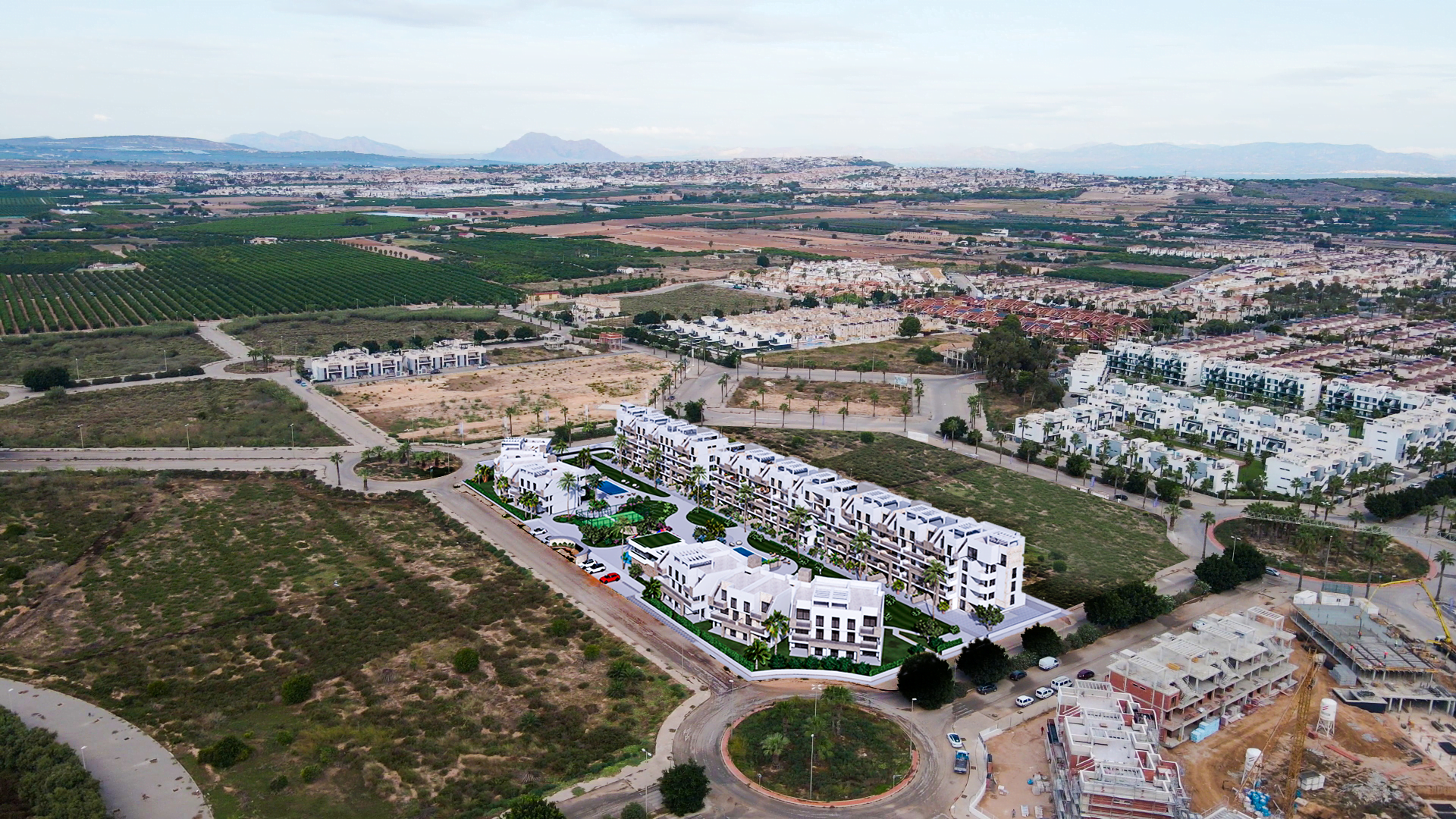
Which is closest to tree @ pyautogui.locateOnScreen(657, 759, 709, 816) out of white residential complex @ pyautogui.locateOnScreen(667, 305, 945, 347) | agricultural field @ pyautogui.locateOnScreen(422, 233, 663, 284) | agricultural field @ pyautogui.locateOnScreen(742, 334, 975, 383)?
agricultural field @ pyautogui.locateOnScreen(742, 334, 975, 383)

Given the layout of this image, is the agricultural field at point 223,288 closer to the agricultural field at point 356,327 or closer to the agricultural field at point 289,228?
the agricultural field at point 356,327

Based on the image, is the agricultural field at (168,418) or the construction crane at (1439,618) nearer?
the construction crane at (1439,618)

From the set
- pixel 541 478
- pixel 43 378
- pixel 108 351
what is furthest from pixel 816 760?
pixel 108 351

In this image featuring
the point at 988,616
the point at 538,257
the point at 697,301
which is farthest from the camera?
the point at 538,257

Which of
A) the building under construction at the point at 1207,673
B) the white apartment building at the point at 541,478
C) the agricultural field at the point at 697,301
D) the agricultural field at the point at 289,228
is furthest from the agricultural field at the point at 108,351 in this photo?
the agricultural field at the point at 289,228

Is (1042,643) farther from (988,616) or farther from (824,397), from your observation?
(824,397)

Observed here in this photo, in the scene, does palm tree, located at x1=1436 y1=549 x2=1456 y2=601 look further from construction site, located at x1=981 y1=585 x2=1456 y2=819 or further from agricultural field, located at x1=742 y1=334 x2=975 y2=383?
agricultural field, located at x1=742 y1=334 x2=975 y2=383
